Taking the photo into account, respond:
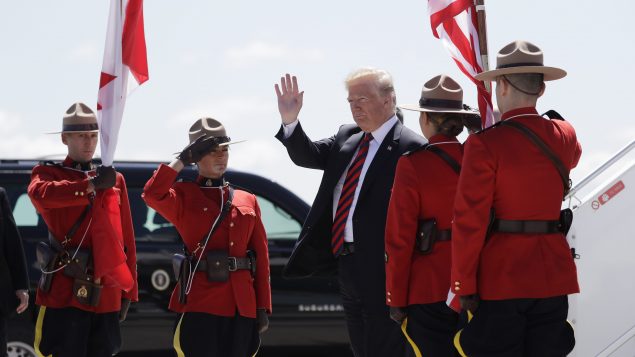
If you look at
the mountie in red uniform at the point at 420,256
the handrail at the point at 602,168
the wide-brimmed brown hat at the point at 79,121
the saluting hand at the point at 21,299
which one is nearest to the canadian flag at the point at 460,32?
the mountie in red uniform at the point at 420,256

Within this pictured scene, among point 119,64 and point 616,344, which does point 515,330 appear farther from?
point 119,64

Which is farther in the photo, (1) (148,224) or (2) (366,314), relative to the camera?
(1) (148,224)

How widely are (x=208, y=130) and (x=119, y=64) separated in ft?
2.47

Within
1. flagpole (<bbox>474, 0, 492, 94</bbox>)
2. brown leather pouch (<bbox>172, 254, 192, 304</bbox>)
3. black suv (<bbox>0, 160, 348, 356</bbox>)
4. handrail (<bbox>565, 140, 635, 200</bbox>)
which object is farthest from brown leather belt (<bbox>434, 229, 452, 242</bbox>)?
black suv (<bbox>0, 160, 348, 356</bbox>)

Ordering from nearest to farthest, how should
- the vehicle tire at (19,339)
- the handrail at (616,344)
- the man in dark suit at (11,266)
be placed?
the man in dark suit at (11,266)
the handrail at (616,344)
the vehicle tire at (19,339)

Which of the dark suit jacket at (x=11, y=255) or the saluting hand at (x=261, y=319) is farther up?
the dark suit jacket at (x=11, y=255)

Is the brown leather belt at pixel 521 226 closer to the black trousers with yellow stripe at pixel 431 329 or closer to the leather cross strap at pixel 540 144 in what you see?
→ the leather cross strap at pixel 540 144

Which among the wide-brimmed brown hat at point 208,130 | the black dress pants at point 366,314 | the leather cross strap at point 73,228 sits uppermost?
the wide-brimmed brown hat at point 208,130

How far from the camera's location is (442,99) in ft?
20.8

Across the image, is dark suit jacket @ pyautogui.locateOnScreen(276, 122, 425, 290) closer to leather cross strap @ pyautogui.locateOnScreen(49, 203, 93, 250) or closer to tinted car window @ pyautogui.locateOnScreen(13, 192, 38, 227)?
leather cross strap @ pyautogui.locateOnScreen(49, 203, 93, 250)

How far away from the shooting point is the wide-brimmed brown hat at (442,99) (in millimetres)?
6340

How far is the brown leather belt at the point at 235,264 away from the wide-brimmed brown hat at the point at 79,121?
120cm

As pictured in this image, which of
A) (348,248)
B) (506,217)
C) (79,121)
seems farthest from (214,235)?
(506,217)

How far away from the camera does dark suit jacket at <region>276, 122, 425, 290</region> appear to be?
21.8 feet
